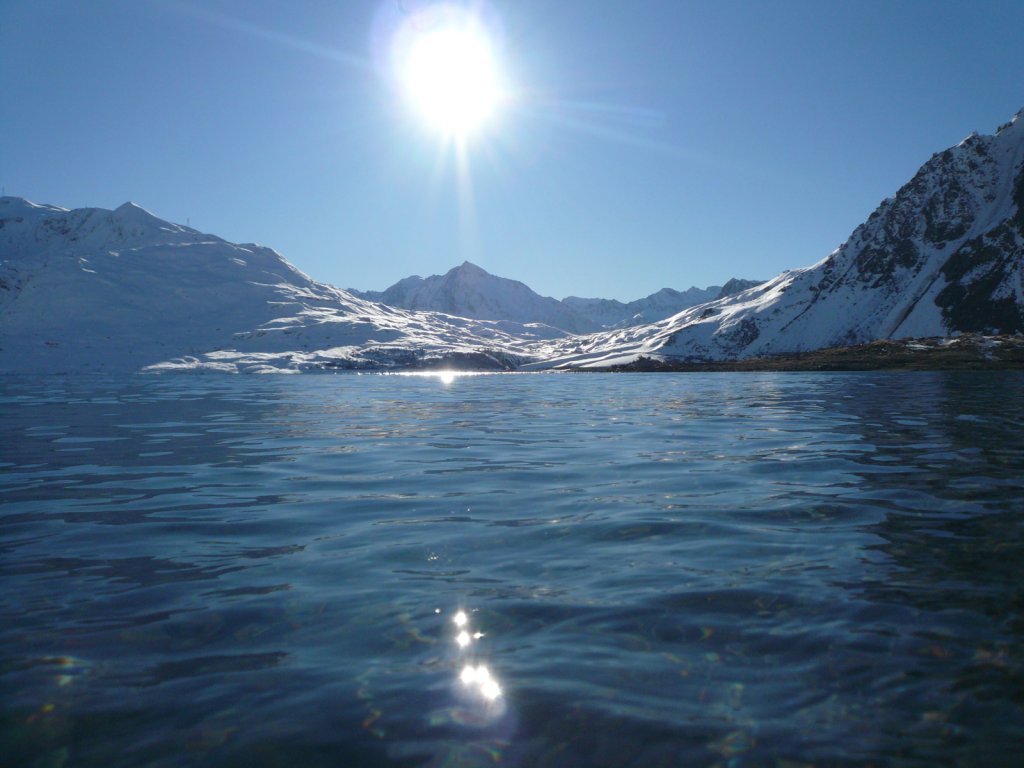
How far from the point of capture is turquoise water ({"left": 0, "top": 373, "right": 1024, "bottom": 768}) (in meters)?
5.78

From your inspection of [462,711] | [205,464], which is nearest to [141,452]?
[205,464]

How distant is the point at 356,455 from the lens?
23.6 meters

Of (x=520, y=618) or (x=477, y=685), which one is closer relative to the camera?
(x=477, y=685)

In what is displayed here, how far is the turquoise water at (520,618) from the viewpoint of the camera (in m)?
5.78

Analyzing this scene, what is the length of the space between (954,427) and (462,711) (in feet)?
93.9

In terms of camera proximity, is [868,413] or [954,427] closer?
[954,427]

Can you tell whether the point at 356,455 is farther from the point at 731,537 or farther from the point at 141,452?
the point at 731,537

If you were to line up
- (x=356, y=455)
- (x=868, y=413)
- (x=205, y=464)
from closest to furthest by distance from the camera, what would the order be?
(x=205, y=464)
(x=356, y=455)
(x=868, y=413)

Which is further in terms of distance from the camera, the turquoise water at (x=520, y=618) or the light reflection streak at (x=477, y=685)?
the light reflection streak at (x=477, y=685)

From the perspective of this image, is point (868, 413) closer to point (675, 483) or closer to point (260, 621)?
point (675, 483)

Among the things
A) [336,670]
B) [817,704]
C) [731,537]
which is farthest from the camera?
[731,537]

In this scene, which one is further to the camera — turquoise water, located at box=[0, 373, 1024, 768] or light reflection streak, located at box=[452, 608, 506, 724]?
light reflection streak, located at box=[452, 608, 506, 724]

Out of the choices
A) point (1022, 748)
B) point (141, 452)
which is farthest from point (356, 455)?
point (1022, 748)

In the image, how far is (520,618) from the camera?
8.33m
